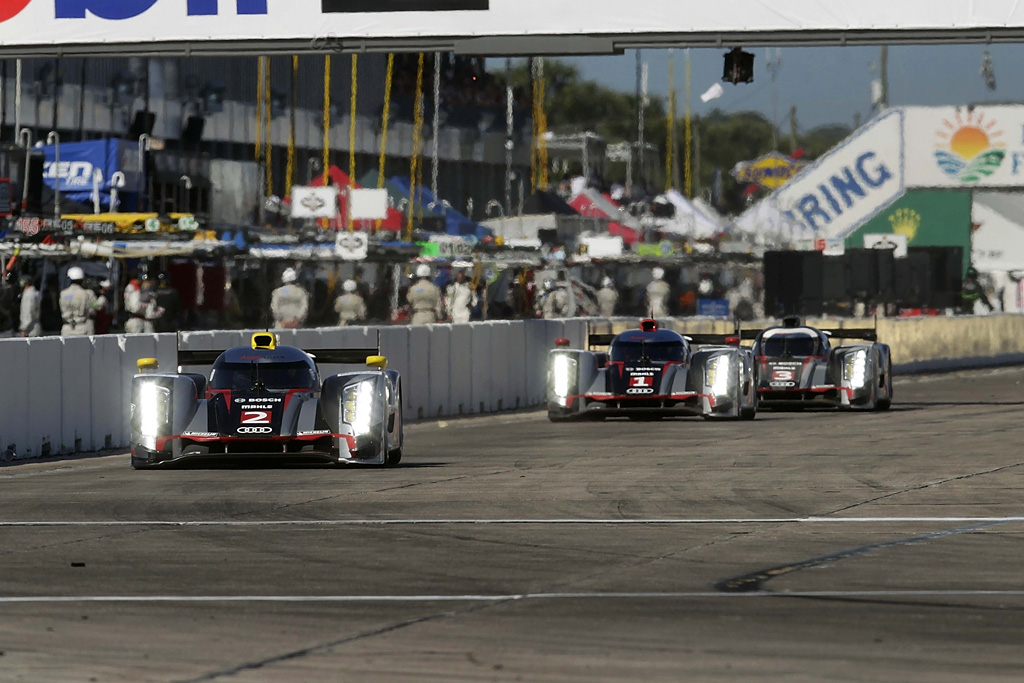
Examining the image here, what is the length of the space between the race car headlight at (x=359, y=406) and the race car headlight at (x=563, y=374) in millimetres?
7708

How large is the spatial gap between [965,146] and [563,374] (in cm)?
4549

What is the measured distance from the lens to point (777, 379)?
27.5 meters

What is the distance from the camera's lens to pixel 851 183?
68250 millimetres

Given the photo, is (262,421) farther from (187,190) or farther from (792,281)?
(187,190)

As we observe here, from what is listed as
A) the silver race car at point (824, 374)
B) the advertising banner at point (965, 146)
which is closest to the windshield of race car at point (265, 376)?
the silver race car at point (824, 374)

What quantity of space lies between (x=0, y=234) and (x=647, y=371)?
14.7 m

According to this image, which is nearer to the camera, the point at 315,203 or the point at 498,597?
the point at 498,597

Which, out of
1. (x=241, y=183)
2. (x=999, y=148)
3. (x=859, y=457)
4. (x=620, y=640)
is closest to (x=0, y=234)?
(x=859, y=457)

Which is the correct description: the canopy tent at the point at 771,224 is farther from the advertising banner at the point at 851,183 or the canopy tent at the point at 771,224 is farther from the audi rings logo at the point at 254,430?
the audi rings logo at the point at 254,430

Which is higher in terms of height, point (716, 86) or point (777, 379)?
point (716, 86)

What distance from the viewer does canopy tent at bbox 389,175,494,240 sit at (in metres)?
59.5

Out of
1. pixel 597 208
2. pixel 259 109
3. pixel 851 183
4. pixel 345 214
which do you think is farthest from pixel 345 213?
pixel 851 183

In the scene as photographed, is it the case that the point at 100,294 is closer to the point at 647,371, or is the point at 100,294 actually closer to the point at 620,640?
the point at 647,371

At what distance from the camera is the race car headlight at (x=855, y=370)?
2741 cm
